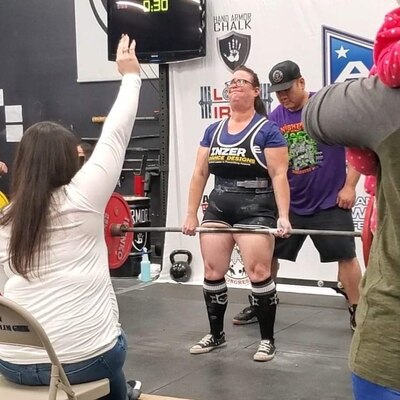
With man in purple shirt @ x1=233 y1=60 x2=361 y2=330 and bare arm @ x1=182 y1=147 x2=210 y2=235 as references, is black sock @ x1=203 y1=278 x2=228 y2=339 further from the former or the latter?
man in purple shirt @ x1=233 y1=60 x2=361 y2=330

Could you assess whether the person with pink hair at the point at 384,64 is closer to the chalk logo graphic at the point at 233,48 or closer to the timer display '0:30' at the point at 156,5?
the chalk logo graphic at the point at 233,48

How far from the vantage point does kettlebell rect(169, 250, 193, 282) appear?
5.73 m

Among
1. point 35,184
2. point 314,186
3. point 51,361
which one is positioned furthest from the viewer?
point 314,186

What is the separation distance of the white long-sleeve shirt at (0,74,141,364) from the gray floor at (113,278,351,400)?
1.18m

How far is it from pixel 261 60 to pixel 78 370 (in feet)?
12.1

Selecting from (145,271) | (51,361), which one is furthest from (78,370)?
(145,271)

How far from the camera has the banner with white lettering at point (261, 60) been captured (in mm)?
5055

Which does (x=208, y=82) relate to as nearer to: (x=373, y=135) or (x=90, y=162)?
(x=90, y=162)

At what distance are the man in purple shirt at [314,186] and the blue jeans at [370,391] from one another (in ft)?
9.07

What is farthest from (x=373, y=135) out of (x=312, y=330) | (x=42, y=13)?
(x=42, y=13)

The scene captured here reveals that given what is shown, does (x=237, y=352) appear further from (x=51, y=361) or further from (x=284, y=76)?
(x=51, y=361)

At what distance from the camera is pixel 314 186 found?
410cm

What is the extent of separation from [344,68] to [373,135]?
4041mm

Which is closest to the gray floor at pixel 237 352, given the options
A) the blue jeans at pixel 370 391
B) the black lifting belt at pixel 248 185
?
the black lifting belt at pixel 248 185
